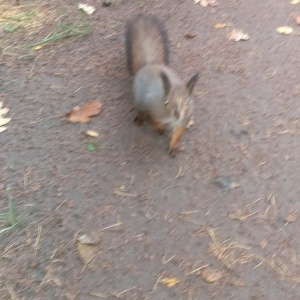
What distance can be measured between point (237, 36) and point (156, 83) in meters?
1.21

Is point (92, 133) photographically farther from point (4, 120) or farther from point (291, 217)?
point (291, 217)

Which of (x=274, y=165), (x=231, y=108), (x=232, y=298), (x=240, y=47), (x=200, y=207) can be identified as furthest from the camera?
(x=240, y=47)

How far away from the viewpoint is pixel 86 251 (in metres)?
2.54

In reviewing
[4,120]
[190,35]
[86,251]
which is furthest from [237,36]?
[86,251]

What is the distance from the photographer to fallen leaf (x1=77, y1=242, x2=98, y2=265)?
2512 millimetres

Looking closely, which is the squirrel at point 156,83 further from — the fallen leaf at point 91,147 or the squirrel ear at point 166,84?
the fallen leaf at point 91,147

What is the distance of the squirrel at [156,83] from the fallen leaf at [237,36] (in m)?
0.72

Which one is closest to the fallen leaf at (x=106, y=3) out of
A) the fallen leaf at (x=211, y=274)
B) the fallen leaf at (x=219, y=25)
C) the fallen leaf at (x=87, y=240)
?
the fallen leaf at (x=219, y=25)

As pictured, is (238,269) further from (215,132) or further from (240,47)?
(240,47)

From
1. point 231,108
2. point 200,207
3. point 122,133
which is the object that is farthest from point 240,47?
point 200,207

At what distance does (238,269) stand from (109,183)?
877mm

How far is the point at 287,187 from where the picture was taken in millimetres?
2910

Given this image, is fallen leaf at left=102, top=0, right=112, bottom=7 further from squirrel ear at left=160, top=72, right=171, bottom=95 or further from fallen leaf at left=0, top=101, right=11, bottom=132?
squirrel ear at left=160, top=72, right=171, bottom=95

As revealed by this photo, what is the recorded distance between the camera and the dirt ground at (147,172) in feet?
8.16
